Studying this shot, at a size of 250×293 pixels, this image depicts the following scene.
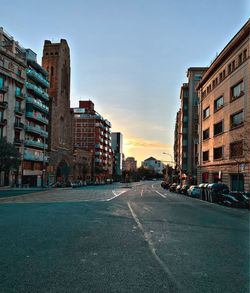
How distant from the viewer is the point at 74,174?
84.8 metres

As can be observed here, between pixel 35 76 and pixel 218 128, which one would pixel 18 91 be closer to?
pixel 35 76

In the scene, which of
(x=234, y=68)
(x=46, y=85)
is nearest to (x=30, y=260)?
(x=234, y=68)

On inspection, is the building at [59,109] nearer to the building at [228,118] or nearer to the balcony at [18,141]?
the balcony at [18,141]

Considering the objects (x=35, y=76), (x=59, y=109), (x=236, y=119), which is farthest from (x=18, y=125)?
(x=236, y=119)

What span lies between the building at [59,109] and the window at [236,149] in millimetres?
44656

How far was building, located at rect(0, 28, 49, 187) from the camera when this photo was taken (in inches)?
1898

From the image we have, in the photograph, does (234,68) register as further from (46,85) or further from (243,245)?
(46,85)

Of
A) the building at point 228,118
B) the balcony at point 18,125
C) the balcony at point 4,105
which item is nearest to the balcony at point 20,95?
the balcony at point 4,105

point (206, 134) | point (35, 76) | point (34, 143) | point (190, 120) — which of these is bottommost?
point (34, 143)

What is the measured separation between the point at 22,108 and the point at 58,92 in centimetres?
2257

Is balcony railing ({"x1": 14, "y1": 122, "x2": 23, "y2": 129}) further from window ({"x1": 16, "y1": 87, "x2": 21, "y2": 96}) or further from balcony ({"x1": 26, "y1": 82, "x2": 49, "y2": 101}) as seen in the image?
balcony ({"x1": 26, "y1": 82, "x2": 49, "y2": 101})

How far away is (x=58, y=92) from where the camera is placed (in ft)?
243

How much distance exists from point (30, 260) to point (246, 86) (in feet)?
97.1

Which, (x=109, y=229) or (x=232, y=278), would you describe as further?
(x=109, y=229)
